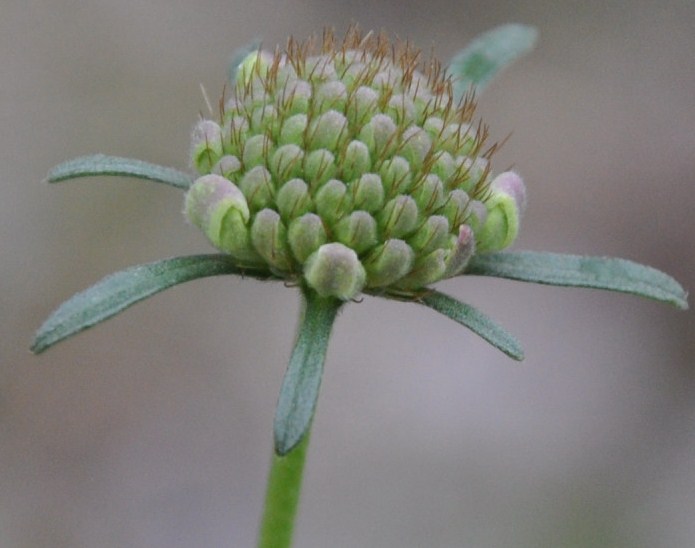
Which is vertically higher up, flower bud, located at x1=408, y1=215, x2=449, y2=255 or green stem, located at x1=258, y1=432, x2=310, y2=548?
flower bud, located at x1=408, y1=215, x2=449, y2=255

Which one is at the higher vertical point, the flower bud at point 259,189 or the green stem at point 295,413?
the flower bud at point 259,189

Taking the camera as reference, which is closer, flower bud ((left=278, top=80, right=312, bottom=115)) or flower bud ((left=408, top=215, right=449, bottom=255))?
flower bud ((left=408, top=215, right=449, bottom=255))

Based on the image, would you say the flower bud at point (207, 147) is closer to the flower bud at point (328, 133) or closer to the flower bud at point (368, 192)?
the flower bud at point (328, 133)

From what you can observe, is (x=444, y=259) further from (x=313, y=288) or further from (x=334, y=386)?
(x=334, y=386)

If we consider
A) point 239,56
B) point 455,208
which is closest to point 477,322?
point 455,208

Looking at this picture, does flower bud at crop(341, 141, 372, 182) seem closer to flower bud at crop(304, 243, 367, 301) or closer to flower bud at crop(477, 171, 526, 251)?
flower bud at crop(304, 243, 367, 301)

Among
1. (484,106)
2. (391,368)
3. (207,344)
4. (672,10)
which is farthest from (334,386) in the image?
(672,10)

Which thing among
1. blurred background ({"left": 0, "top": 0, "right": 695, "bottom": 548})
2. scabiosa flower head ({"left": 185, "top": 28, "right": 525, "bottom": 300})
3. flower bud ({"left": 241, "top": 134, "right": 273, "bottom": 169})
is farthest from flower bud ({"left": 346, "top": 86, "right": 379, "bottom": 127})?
blurred background ({"left": 0, "top": 0, "right": 695, "bottom": 548})

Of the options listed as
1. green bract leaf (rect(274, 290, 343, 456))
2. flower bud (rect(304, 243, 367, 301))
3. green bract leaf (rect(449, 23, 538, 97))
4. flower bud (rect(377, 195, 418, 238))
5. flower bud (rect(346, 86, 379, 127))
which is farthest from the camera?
green bract leaf (rect(449, 23, 538, 97))

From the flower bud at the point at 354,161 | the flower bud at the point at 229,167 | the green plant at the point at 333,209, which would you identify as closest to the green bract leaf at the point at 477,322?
the green plant at the point at 333,209
